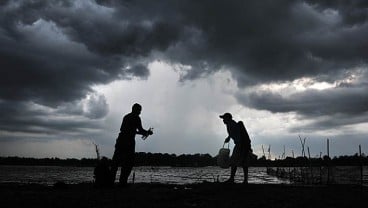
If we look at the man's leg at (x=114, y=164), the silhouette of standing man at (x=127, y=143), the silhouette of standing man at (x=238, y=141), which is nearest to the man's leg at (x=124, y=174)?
the silhouette of standing man at (x=127, y=143)

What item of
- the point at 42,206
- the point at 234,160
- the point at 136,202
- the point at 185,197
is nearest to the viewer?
the point at 42,206

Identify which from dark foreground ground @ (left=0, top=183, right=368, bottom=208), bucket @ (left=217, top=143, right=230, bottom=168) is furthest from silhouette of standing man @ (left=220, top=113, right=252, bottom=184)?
dark foreground ground @ (left=0, top=183, right=368, bottom=208)

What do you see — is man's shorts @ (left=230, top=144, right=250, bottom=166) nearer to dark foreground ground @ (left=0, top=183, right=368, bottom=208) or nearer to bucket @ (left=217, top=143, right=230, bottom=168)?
bucket @ (left=217, top=143, right=230, bottom=168)

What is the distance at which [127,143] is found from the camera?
12.2m

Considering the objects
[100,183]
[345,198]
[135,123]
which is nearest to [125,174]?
[100,183]

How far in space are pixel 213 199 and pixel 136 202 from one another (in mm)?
1754

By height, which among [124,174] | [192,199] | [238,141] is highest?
[238,141]

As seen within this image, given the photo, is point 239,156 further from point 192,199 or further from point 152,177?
point 152,177

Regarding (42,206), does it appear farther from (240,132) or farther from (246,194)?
(240,132)

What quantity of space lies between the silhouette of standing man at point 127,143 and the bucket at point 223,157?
386 centimetres

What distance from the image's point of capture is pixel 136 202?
8.69m

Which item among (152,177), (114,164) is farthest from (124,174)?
(152,177)

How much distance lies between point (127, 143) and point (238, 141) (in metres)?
4.01

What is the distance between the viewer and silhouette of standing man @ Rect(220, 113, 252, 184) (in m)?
14.0
